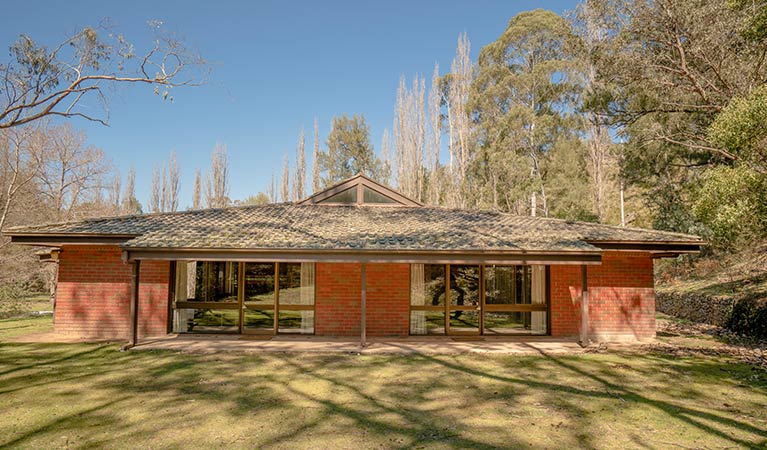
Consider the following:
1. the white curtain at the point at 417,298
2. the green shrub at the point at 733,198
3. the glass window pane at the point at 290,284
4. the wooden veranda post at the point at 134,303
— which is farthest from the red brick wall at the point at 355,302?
the green shrub at the point at 733,198

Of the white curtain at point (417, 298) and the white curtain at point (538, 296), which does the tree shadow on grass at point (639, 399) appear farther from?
the white curtain at point (538, 296)

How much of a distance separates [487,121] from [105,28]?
25870 millimetres

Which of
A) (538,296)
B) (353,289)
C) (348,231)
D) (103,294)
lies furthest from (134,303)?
(538,296)

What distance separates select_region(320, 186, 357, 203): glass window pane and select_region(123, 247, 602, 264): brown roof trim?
5.37 meters

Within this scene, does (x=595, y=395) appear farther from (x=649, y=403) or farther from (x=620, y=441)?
(x=620, y=441)

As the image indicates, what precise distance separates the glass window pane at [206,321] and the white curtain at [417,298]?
4.62 metres

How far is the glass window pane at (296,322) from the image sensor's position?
11641 millimetres

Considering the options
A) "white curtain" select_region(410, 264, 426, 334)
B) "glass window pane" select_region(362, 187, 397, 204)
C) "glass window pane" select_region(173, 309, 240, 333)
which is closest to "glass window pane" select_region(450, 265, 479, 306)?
"white curtain" select_region(410, 264, 426, 334)

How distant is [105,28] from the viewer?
8.74 metres

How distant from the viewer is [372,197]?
15266mm

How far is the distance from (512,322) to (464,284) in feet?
5.51

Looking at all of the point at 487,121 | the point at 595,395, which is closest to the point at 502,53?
the point at 487,121

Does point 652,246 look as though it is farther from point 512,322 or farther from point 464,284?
point 464,284

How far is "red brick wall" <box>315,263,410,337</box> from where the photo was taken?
11.6 meters
